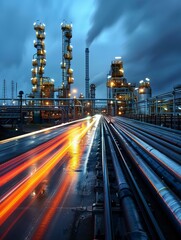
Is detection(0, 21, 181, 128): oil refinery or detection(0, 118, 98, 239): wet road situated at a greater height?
detection(0, 21, 181, 128): oil refinery

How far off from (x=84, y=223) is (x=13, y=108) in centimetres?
3492

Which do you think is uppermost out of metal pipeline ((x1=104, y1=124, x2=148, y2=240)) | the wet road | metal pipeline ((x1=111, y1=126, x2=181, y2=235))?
metal pipeline ((x1=111, y1=126, x2=181, y2=235))

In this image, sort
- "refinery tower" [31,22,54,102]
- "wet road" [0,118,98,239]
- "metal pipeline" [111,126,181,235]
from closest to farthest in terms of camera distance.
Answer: "metal pipeline" [111,126,181,235] → "wet road" [0,118,98,239] → "refinery tower" [31,22,54,102]

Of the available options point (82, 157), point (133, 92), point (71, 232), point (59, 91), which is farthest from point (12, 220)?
point (59, 91)

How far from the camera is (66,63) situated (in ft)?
191

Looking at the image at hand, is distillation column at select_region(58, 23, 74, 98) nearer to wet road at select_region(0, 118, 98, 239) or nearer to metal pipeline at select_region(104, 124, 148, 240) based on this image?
wet road at select_region(0, 118, 98, 239)

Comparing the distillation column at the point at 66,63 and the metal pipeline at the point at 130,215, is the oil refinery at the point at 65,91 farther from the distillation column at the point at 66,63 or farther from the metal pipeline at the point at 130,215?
the metal pipeline at the point at 130,215

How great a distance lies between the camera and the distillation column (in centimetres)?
5665

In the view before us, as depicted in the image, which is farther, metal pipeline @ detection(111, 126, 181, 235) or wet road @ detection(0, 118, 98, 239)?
wet road @ detection(0, 118, 98, 239)

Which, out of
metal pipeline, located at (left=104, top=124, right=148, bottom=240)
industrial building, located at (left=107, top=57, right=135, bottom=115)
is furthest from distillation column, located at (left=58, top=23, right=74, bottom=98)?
metal pipeline, located at (left=104, top=124, right=148, bottom=240)

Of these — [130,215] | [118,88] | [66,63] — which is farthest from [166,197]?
[66,63]

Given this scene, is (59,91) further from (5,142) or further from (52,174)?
(52,174)

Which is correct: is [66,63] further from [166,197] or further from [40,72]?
[166,197]

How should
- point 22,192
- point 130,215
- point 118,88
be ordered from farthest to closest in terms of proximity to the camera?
point 118,88 < point 22,192 < point 130,215
